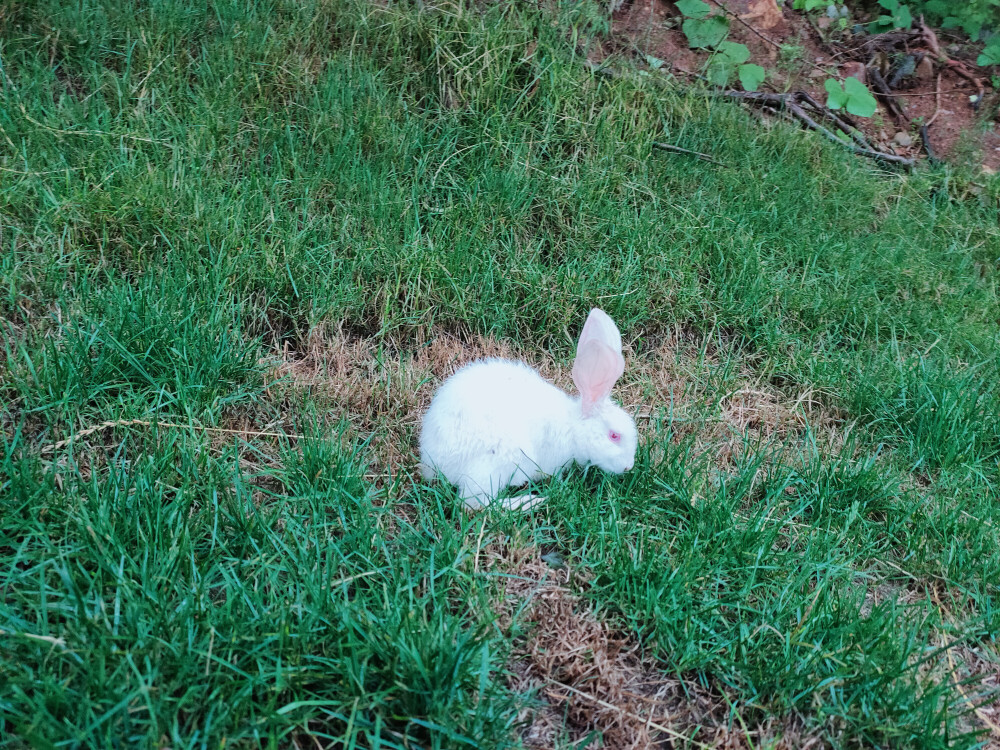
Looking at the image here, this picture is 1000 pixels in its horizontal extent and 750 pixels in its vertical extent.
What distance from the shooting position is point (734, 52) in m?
4.66

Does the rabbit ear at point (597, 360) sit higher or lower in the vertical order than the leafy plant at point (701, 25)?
lower

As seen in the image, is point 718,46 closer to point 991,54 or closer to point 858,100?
point 858,100

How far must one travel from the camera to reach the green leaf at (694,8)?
4754 millimetres

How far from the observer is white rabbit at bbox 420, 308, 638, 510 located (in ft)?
7.61

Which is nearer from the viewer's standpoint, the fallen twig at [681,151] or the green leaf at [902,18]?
the fallen twig at [681,151]

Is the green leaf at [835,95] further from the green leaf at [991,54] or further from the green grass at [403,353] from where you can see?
the green leaf at [991,54]

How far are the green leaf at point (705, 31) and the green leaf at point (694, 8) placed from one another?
0.03m

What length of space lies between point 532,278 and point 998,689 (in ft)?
6.77

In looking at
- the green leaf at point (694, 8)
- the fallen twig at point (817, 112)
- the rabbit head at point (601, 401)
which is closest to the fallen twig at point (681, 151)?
the fallen twig at point (817, 112)

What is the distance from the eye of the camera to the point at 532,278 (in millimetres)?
3279

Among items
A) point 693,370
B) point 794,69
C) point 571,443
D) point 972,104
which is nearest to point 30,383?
point 571,443

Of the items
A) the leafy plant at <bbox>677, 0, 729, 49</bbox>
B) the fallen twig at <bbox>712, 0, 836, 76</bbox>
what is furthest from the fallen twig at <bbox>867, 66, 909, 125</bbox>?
the leafy plant at <bbox>677, 0, 729, 49</bbox>

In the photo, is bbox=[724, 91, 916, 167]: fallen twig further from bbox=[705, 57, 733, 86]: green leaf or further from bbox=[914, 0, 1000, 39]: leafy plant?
bbox=[914, 0, 1000, 39]: leafy plant

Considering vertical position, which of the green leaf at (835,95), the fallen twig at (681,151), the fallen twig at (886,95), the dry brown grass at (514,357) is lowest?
the dry brown grass at (514,357)
